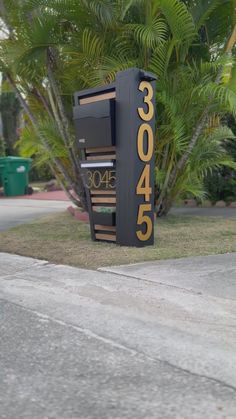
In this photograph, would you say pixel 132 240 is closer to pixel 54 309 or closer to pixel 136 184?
pixel 136 184

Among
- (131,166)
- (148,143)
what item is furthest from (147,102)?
(131,166)

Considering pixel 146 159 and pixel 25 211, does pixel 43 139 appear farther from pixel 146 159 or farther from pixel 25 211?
pixel 146 159

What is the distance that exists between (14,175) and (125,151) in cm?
1299

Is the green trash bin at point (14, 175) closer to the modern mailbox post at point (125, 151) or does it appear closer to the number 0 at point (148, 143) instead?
the modern mailbox post at point (125, 151)

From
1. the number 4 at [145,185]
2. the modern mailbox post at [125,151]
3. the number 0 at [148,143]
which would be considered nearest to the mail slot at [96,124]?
the modern mailbox post at [125,151]

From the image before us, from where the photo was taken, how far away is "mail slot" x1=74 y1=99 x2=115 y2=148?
7773 mm

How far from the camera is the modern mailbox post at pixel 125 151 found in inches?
300

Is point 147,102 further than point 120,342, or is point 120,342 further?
point 147,102

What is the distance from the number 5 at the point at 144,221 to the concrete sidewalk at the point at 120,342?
126 centimetres

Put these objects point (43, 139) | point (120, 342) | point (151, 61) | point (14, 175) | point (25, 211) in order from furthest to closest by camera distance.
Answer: point (14, 175), point (25, 211), point (43, 139), point (151, 61), point (120, 342)

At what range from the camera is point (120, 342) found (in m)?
4.24

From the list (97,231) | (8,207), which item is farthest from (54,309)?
(8,207)

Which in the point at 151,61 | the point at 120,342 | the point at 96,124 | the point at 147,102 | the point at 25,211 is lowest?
the point at 25,211

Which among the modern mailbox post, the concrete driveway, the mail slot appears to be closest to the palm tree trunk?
the concrete driveway
